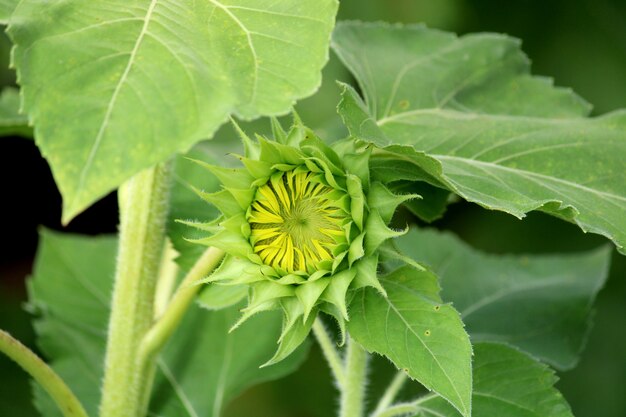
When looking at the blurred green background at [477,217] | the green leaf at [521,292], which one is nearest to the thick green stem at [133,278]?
the green leaf at [521,292]

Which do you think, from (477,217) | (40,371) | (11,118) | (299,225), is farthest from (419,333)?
(477,217)

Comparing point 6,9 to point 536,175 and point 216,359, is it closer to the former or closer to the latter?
point 536,175

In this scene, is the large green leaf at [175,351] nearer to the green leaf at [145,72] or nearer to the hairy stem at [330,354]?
the hairy stem at [330,354]

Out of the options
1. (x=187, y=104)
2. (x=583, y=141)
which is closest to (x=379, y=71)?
(x=583, y=141)

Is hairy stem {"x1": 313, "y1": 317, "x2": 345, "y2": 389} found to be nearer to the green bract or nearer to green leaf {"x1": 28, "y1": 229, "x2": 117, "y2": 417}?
the green bract

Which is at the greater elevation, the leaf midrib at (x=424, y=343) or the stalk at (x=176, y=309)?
→ the leaf midrib at (x=424, y=343)

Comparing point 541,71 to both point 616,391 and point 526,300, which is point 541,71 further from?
point 526,300

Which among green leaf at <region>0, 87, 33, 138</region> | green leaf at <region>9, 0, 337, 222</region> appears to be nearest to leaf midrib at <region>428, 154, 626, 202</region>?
green leaf at <region>9, 0, 337, 222</region>
